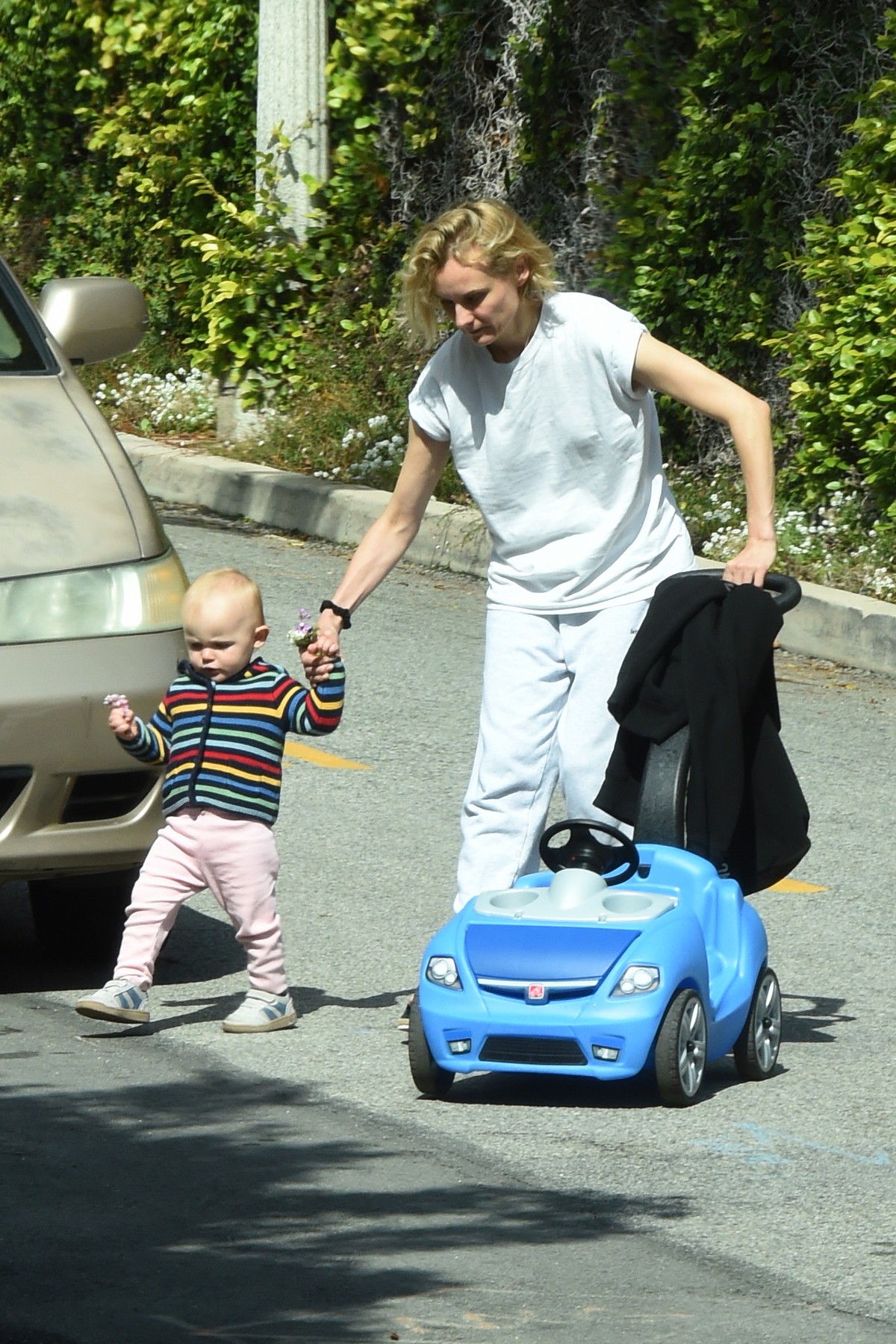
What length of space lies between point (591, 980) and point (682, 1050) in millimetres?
238

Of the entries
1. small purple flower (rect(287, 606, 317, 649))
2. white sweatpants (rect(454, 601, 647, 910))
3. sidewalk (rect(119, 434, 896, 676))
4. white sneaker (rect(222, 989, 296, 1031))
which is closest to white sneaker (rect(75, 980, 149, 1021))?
white sneaker (rect(222, 989, 296, 1031))

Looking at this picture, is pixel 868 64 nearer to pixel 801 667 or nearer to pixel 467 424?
pixel 801 667

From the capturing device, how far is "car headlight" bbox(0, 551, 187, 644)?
5.34 metres

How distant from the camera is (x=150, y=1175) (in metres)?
4.28

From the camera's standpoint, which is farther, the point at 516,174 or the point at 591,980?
the point at 516,174

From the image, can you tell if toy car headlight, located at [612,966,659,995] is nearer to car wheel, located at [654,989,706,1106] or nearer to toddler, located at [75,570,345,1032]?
car wheel, located at [654,989,706,1106]

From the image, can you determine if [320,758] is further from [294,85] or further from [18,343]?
[294,85]

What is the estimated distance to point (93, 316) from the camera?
6578 mm

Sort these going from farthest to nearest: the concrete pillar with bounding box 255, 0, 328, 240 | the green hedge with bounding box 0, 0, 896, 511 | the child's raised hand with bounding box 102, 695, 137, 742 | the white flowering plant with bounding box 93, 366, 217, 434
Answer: the white flowering plant with bounding box 93, 366, 217, 434, the concrete pillar with bounding box 255, 0, 328, 240, the green hedge with bounding box 0, 0, 896, 511, the child's raised hand with bounding box 102, 695, 137, 742

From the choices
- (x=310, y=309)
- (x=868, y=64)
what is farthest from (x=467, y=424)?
(x=310, y=309)

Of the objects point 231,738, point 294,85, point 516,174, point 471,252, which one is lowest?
point 231,738

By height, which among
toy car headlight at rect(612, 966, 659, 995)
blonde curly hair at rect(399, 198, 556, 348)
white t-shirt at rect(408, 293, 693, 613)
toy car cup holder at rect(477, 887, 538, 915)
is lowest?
toy car headlight at rect(612, 966, 659, 995)

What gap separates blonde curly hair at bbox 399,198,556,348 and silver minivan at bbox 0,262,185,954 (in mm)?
922

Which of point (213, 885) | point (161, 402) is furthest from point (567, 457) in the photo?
point (161, 402)
